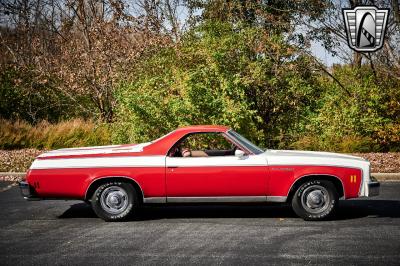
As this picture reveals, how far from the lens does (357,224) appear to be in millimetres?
8047

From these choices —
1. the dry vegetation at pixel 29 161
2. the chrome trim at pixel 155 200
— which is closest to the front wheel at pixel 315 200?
the chrome trim at pixel 155 200

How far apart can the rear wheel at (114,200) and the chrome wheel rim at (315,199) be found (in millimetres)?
2536

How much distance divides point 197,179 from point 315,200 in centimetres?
178

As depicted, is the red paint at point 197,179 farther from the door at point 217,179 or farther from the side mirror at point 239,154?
the side mirror at point 239,154

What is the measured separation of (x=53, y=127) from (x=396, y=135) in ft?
38.0

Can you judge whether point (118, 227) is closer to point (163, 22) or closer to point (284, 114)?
point (284, 114)

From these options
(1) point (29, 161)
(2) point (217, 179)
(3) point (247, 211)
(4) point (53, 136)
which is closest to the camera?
(2) point (217, 179)

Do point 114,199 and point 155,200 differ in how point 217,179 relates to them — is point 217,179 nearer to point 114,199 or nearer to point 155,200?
point 155,200

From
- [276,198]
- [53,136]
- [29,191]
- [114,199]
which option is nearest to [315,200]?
[276,198]

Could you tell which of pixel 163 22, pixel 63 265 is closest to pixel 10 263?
pixel 63 265

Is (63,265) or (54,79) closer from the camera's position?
(63,265)

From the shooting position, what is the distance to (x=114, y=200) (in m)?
8.37

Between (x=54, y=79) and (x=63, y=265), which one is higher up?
(x=54, y=79)

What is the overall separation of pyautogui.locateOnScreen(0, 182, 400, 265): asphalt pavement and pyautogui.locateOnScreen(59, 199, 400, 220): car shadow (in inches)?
0.6
